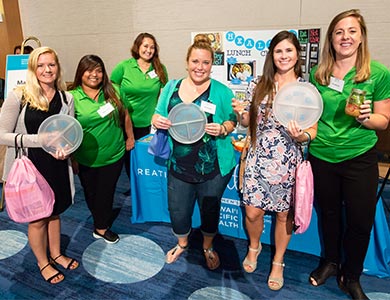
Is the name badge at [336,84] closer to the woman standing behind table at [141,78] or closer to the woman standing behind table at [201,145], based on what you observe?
the woman standing behind table at [201,145]

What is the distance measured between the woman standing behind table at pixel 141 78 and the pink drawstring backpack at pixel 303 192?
1634mm

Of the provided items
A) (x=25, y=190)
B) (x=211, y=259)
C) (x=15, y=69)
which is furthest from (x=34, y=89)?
(x=211, y=259)

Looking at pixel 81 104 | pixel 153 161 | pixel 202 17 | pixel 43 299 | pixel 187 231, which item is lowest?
pixel 43 299

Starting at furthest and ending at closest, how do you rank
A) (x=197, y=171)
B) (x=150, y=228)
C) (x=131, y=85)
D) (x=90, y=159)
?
(x=131, y=85)
(x=150, y=228)
(x=90, y=159)
(x=197, y=171)

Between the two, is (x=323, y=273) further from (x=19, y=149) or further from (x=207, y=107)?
(x=19, y=149)

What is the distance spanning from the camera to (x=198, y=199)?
2027 millimetres

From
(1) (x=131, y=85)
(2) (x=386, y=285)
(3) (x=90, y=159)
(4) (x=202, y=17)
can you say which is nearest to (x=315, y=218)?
(2) (x=386, y=285)

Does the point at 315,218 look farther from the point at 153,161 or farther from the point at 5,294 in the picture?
the point at 5,294

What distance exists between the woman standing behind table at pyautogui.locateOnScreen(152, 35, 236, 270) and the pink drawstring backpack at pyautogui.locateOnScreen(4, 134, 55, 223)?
2.31 ft

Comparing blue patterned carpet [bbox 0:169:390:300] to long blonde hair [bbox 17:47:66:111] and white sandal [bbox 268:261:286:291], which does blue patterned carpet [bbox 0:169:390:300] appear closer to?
white sandal [bbox 268:261:286:291]

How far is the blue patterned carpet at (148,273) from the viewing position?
195 cm

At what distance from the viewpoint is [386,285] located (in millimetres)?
1947

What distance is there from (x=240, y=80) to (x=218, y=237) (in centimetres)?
129

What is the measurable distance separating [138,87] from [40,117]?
1.22 meters
